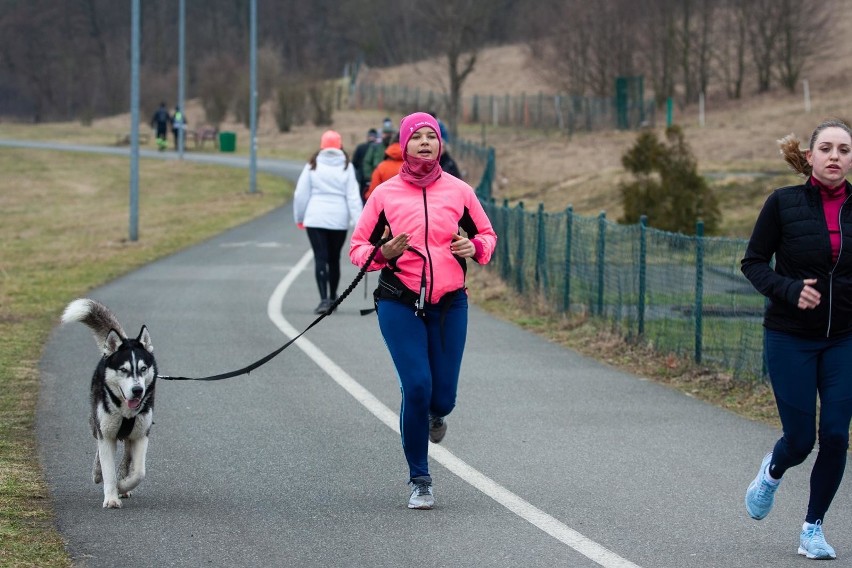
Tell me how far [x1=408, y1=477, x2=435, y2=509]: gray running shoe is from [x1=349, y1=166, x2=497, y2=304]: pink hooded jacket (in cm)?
89

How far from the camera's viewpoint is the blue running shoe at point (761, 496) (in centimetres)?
633

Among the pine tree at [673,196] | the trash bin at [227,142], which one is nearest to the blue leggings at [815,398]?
the pine tree at [673,196]

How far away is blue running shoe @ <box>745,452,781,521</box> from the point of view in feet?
20.8

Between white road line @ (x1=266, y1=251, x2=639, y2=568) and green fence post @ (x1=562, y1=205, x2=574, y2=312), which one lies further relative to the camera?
green fence post @ (x1=562, y1=205, x2=574, y2=312)

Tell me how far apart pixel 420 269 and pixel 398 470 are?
59.7 inches

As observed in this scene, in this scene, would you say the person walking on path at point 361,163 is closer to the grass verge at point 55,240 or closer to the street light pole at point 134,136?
the grass verge at point 55,240

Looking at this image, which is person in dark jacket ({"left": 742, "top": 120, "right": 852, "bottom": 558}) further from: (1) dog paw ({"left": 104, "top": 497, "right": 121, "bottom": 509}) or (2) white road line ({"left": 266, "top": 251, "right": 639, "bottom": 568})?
(1) dog paw ({"left": 104, "top": 497, "right": 121, "bottom": 509})

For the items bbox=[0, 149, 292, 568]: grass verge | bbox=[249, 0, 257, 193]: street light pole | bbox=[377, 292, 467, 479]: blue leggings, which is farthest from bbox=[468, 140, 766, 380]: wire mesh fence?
bbox=[249, 0, 257, 193]: street light pole

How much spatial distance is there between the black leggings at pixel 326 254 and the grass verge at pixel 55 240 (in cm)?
296

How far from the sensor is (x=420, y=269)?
22.7 ft

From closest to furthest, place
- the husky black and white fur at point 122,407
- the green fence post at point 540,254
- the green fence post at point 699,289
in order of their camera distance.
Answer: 1. the husky black and white fur at point 122,407
2. the green fence post at point 699,289
3. the green fence post at point 540,254

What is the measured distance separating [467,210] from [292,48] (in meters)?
112

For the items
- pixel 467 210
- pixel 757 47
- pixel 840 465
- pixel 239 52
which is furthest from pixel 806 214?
pixel 239 52

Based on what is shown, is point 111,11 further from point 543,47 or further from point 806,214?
point 806,214
